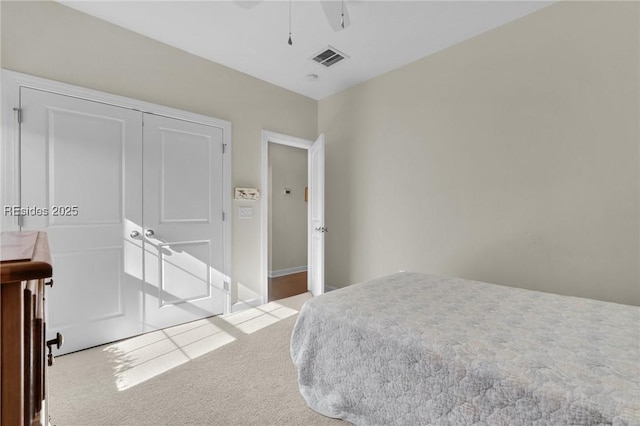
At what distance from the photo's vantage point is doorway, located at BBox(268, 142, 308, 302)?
5121 millimetres

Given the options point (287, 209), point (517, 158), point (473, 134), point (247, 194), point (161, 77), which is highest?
point (161, 77)

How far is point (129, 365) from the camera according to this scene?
7.08ft

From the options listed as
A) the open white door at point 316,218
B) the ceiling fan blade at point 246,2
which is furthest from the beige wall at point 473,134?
the ceiling fan blade at point 246,2

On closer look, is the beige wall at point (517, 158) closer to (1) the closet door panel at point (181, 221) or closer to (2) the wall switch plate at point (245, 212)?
(2) the wall switch plate at point (245, 212)

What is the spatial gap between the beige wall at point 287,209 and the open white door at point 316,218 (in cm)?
128

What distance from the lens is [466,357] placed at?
1106mm

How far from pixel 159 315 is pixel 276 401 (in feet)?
5.36

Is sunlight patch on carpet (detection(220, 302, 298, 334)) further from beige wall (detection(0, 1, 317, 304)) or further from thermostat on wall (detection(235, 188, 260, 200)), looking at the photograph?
thermostat on wall (detection(235, 188, 260, 200))

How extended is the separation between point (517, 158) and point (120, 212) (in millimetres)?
3489

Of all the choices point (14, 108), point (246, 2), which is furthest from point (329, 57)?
point (14, 108)

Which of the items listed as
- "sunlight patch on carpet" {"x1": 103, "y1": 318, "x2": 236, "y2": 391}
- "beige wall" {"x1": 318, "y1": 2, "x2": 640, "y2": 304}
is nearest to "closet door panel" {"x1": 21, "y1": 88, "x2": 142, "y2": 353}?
"sunlight patch on carpet" {"x1": 103, "y1": 318, "x2": 236, "y2": 391}

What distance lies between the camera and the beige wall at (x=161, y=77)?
7.13 ft

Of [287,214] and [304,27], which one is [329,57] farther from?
[287,214]

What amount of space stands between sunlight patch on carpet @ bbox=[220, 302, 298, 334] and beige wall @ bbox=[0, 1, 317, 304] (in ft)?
0.83
